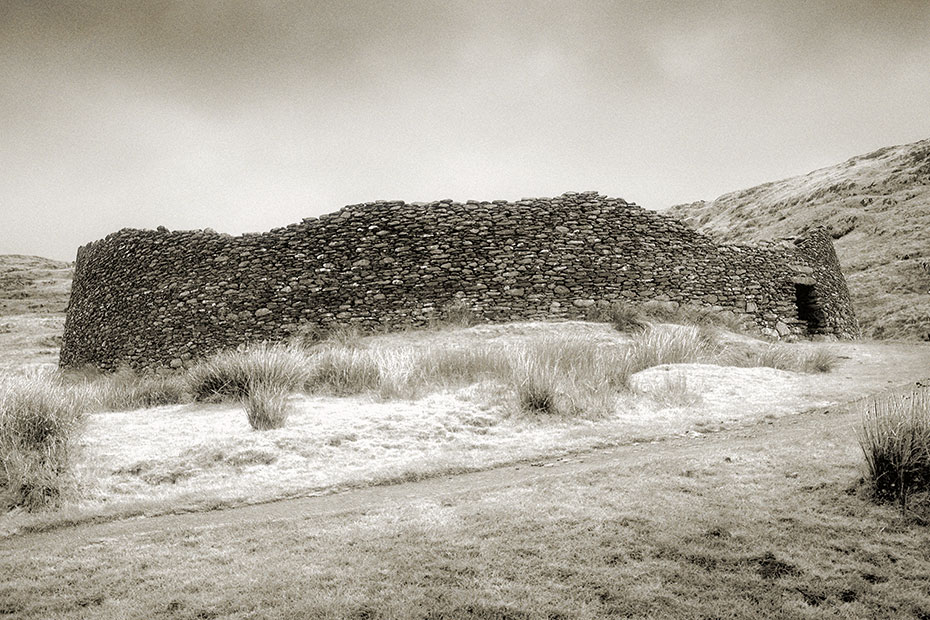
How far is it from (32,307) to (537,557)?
35.7 metres

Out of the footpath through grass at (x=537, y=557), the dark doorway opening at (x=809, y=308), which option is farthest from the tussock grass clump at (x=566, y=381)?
the dark doorway opening at (x=809, y=308)

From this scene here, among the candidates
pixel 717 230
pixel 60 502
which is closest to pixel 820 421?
pixel 60 502

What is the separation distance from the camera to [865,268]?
23.2 metres

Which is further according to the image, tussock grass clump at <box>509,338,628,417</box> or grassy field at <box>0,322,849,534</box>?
tussock grass clump at <box>509,338,628,417</box>

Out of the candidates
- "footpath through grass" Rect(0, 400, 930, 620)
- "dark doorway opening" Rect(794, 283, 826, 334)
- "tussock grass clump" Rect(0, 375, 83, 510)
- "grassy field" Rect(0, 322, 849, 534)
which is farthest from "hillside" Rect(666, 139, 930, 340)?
"tussock grass clump" Rect(0, 375, 83, 510)

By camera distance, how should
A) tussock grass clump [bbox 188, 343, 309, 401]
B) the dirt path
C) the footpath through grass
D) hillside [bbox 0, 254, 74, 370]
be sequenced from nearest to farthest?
the footpath through grass
the dirt path
tussock grass clump [bbox 188, 343, 309, 401]
hillside [bbox 0, 254, 74, 370]

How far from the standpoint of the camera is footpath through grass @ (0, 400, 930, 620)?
2.78 m

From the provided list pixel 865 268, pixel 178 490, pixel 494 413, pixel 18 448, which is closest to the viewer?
pixel 178 490

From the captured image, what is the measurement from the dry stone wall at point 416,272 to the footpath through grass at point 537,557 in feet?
32.8

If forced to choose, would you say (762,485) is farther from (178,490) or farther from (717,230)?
(717,230)

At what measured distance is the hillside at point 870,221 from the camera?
20328 millimetres

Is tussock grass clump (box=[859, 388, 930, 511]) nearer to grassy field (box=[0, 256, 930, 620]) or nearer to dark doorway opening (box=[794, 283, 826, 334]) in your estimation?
grassy field (box=[0, 256, 930, 620])

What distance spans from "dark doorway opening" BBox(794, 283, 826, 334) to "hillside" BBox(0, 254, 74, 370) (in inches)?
908

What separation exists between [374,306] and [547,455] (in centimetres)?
915
